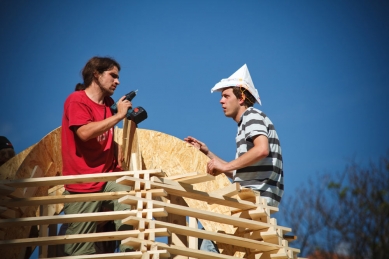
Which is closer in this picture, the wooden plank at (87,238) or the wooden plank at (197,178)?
the wooden plank at (87,238)

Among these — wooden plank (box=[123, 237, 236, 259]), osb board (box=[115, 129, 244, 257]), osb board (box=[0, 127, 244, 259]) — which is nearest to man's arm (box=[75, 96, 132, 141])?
osb board (box=[0, 127, 244, 259])

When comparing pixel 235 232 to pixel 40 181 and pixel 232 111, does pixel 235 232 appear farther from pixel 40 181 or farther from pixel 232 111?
pixel 40 181

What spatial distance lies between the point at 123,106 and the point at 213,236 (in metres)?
1.83

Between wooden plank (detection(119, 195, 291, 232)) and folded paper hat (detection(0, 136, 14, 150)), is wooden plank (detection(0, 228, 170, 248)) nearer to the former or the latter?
wooden plank (detection(119, 195, 291, 232))

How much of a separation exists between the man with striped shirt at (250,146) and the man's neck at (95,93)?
1.40 m

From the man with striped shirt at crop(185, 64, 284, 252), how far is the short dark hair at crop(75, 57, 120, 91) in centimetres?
140

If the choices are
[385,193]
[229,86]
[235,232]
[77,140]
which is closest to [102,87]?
[77,140]

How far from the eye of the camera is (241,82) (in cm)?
740

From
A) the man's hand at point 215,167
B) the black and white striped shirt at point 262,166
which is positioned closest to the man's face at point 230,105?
the black and white striped shirt at point 262,166

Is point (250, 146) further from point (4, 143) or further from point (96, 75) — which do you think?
point (4, 143)

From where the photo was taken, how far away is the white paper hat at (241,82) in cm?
742

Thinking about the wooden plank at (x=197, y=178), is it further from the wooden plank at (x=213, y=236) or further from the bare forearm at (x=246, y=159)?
the wooden plank at (x=213, y=236)

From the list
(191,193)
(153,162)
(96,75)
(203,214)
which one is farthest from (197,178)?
(153,162)

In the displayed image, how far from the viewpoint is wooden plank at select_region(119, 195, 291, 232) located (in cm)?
602
